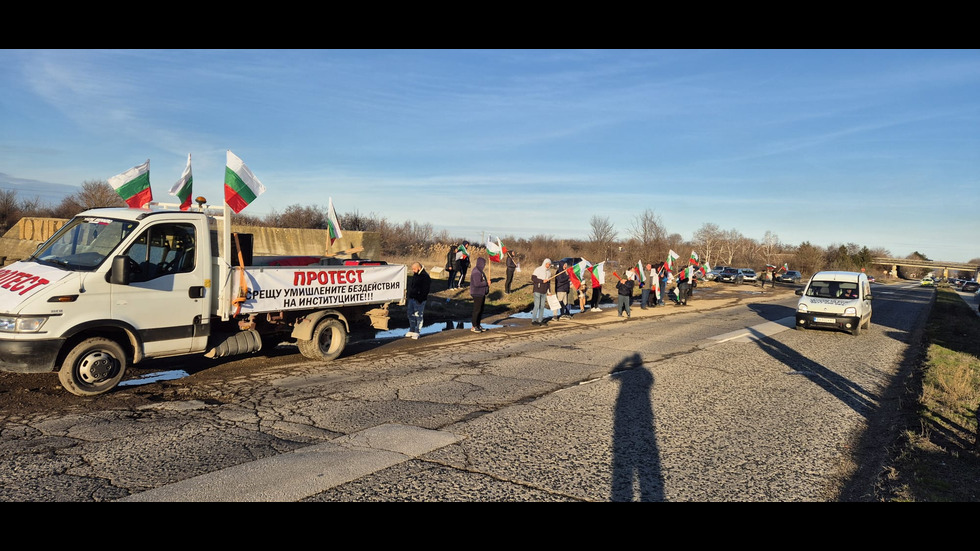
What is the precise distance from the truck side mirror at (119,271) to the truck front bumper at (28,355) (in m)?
0.92

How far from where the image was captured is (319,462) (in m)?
5.38

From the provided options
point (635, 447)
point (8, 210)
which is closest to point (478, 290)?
point (635, 447)

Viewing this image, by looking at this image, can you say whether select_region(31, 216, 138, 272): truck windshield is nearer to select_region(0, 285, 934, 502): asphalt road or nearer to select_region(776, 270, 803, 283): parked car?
select_region(0, 285, 934, 502): asphalt road

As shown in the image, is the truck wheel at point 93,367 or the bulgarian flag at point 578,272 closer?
the truck wheel at point 93,367

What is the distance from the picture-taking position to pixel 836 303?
1753cm

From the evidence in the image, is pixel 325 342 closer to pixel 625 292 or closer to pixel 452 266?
pixel 625 292

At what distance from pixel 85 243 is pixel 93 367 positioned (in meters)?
1.73

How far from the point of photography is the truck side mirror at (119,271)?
7.47 meters

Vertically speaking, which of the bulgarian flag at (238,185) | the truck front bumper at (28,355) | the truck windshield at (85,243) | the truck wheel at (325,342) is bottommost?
the truck wheel at (325,342)

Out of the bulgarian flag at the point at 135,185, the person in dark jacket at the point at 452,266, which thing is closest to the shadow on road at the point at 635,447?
the bulgarian flag at the point at 135,185

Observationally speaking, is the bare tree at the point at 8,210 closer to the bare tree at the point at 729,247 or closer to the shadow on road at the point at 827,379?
the shadow on road at the point at 827,379

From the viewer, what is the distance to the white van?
677 inches
